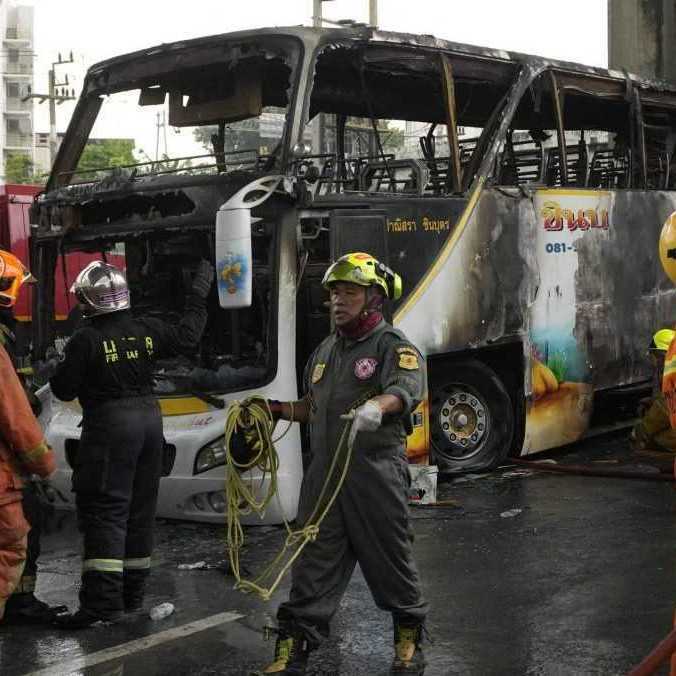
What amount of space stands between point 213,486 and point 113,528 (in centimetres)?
190

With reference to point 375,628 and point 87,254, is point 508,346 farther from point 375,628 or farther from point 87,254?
point 375,628

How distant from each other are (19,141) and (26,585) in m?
102

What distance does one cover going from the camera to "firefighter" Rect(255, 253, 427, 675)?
5141 millimetres

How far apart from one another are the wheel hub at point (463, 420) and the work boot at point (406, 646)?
183 inches

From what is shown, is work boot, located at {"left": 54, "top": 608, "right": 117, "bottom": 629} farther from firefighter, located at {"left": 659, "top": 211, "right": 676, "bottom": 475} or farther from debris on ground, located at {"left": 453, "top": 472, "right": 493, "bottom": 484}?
debris on ground, located at {"left": 453, "top": 472, "right": 493, "bottom": 484}

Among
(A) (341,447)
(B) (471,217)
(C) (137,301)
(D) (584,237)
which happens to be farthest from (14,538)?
(D) (584,237)

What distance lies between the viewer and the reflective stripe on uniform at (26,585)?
6445 millimetres

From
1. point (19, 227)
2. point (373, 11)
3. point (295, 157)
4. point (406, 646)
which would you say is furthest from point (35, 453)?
point (373, 11)

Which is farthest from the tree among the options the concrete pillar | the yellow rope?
the yellow rope

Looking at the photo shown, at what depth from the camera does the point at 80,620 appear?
623 centimetres

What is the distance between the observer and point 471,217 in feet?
31.5

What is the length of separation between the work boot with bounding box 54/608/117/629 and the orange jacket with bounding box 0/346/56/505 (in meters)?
0.95

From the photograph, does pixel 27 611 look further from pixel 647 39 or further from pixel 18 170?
pixel 18 170

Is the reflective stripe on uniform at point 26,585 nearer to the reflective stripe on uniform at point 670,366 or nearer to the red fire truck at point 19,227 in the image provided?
the reflective stripe on uniform at point 670,366
